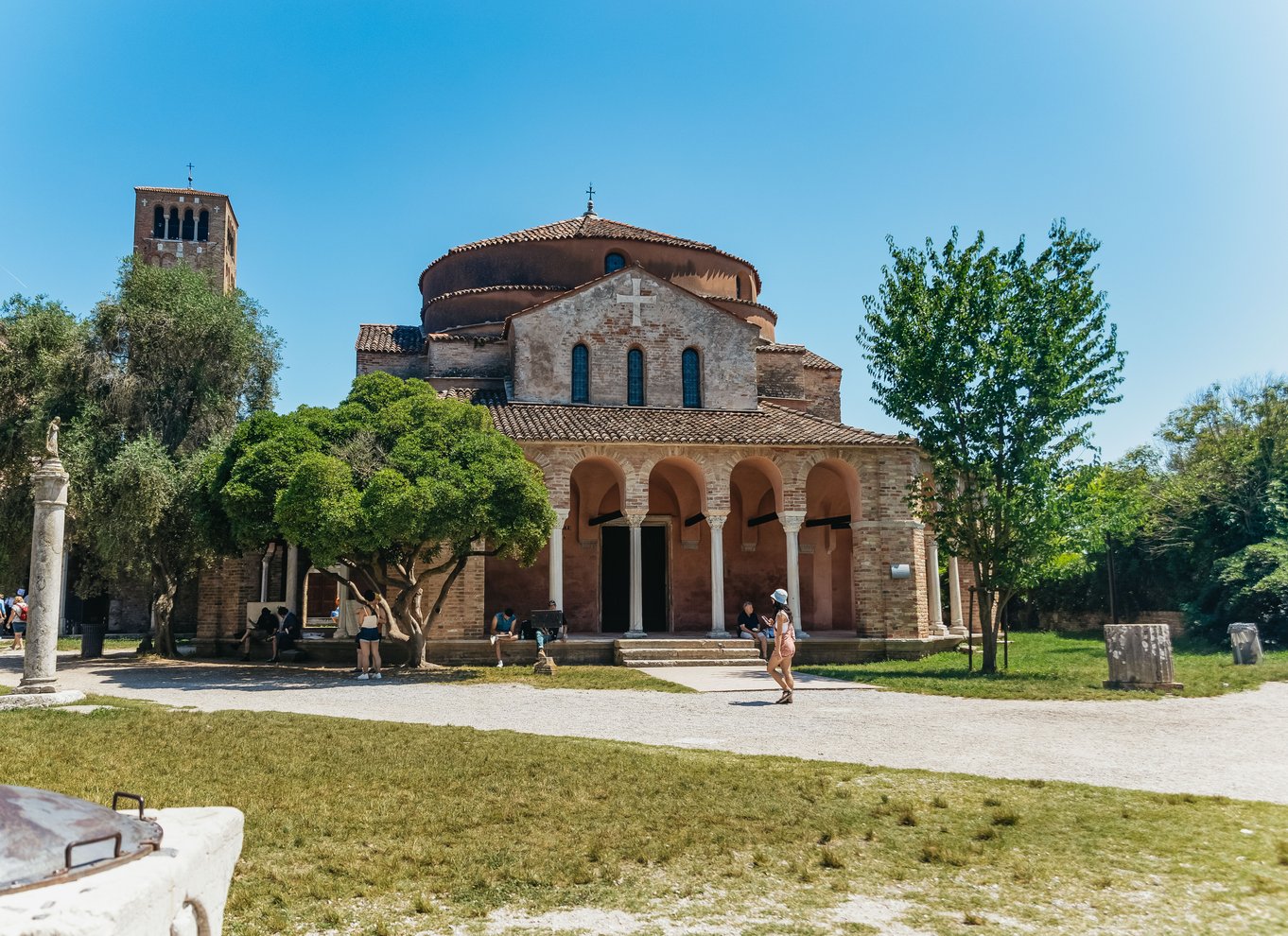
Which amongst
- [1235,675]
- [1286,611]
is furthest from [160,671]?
[1286,611]

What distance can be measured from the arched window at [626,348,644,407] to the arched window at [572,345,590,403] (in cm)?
101

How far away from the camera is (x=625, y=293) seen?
24078 mm

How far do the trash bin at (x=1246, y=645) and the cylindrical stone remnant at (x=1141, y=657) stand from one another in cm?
557

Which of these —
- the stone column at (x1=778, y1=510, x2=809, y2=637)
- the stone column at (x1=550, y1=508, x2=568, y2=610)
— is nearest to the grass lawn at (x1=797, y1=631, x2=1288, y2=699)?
the stone column at (x1=778, y1=510, x2=809, y2=637)

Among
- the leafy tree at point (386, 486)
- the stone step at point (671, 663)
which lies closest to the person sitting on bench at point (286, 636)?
the leafy tree at point (386, 486)

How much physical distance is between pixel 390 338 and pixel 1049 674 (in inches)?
781

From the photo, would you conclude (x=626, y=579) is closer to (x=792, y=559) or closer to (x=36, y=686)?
(x=792, y=559)

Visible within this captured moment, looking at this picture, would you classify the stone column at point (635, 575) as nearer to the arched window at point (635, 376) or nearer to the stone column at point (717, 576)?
the stone column at point (717, 576)

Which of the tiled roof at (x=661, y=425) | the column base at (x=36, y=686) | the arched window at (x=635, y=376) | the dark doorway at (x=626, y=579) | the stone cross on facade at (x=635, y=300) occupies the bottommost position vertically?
the column base at (x=36, y=686)

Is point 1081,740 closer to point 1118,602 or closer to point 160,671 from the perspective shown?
point 160,671

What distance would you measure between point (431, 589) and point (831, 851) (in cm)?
1568

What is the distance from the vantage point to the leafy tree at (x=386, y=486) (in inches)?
610

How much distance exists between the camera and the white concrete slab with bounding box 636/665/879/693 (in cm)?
1473

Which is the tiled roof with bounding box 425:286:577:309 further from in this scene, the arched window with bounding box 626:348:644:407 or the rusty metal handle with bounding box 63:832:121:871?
the rusty metal handle with bounding box 63:832:121:871
